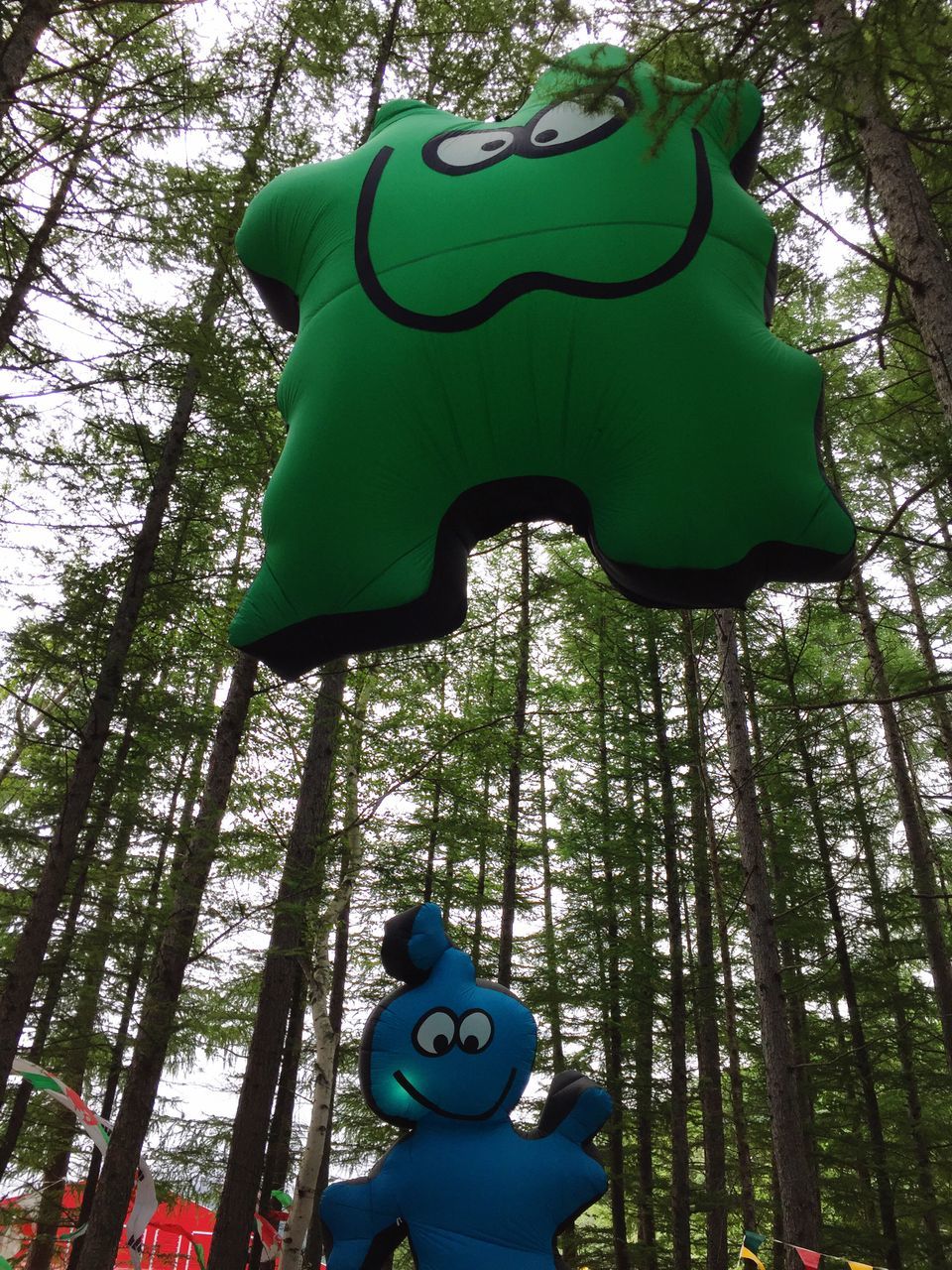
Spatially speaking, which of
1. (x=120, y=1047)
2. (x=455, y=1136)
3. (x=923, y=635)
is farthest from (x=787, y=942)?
(x=455, y=1136)

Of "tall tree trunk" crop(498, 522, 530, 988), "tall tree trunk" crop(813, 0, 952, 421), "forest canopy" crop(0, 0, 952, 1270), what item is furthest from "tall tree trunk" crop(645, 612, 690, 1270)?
"tall tree trunk" crop(813, 0, 952, 421)

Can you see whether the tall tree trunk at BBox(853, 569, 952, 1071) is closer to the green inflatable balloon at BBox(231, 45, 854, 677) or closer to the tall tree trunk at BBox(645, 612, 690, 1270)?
the tall tree trunk at BBox(645, 612, 690, 1270)

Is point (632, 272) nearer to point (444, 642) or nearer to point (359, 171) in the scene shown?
point (359, 171)

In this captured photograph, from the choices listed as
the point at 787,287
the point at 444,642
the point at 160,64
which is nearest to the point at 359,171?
the point at 787,287

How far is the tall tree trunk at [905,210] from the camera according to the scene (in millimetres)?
3416

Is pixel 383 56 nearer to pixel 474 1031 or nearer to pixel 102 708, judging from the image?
pixel 102 708

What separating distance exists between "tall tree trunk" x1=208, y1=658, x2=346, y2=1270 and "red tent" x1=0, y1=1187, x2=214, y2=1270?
9.72ft

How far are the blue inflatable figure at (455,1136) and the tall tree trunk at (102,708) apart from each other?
11.2 ft

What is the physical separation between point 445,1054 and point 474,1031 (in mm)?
130

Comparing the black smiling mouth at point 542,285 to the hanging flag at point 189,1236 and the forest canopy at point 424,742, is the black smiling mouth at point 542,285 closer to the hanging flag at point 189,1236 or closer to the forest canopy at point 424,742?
the forest canopy at point 424,742

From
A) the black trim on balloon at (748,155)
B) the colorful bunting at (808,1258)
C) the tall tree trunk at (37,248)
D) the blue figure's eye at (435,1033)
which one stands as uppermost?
the tall tree trunk at (37,248)

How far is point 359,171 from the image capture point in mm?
2383

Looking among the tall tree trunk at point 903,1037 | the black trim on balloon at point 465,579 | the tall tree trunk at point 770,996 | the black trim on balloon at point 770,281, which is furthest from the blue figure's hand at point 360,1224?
the tall tree trunk at point 903,1037

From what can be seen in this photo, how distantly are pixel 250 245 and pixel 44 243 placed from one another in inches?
196
